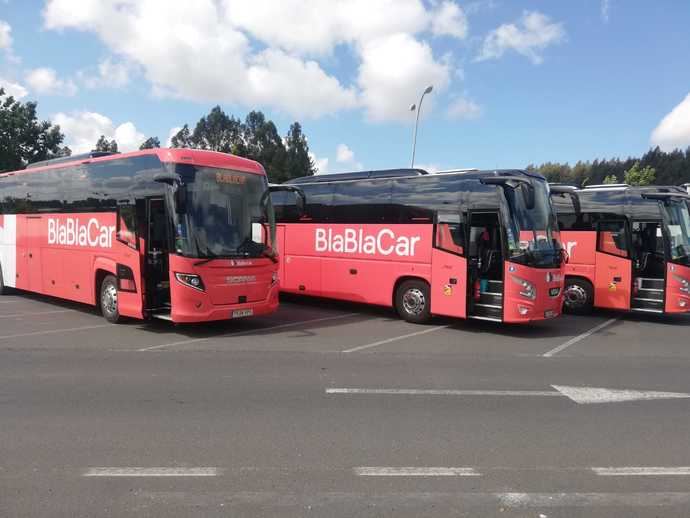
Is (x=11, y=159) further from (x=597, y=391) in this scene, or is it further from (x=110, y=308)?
(x=597, y=391)

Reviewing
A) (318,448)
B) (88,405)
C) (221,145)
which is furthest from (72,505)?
(221,145)

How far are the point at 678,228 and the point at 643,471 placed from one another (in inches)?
401

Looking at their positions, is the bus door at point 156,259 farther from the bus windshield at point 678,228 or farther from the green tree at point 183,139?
the green tree at point 183,139

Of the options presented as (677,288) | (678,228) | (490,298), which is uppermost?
(678,228)

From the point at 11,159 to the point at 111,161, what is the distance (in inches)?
1013

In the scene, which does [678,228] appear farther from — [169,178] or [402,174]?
[169,178]

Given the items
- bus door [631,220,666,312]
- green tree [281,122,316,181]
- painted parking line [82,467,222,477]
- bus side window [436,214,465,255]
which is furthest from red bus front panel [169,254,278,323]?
green tree [281,122,316,181]

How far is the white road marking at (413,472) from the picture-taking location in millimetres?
4512

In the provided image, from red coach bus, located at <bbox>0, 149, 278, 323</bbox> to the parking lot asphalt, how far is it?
36.3 inches

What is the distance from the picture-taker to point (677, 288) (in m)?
12.7

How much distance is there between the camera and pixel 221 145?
91.8 m

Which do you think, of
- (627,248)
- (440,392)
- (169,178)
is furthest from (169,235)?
(627,248)

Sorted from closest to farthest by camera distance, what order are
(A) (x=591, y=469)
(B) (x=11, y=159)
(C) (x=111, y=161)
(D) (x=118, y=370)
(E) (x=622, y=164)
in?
(A) (x=591, y=469), (D) (x=118, y=370), (C) (x=111, y=161), (B) (x=11, y=159), (E) (x=622, y=164)

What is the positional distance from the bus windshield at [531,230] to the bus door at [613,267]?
3178 mm
